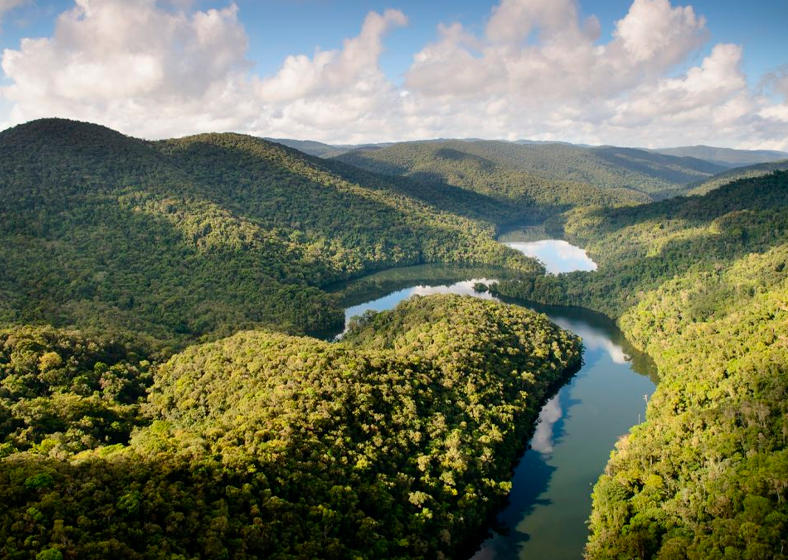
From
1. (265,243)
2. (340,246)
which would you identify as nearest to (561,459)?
(265,243)

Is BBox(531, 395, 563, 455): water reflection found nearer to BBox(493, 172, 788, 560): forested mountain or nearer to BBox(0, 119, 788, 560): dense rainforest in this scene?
BBox(0, 119, 788, 560): dense rainforest

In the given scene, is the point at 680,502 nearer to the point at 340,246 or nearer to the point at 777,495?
the point at 777,495

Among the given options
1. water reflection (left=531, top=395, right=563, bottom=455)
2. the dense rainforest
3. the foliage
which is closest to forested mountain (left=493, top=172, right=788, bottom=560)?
the dense rainforest

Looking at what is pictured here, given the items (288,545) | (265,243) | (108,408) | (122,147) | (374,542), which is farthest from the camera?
(122,147)

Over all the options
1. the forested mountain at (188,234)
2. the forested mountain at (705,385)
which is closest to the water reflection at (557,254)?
the forested mountain at (188,234)

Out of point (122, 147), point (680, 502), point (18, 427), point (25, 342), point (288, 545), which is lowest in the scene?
point (680, 502)

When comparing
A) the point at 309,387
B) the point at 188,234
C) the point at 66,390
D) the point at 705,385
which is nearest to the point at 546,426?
the point at 705,385

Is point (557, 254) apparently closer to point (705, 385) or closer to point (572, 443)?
point (705, 385)
